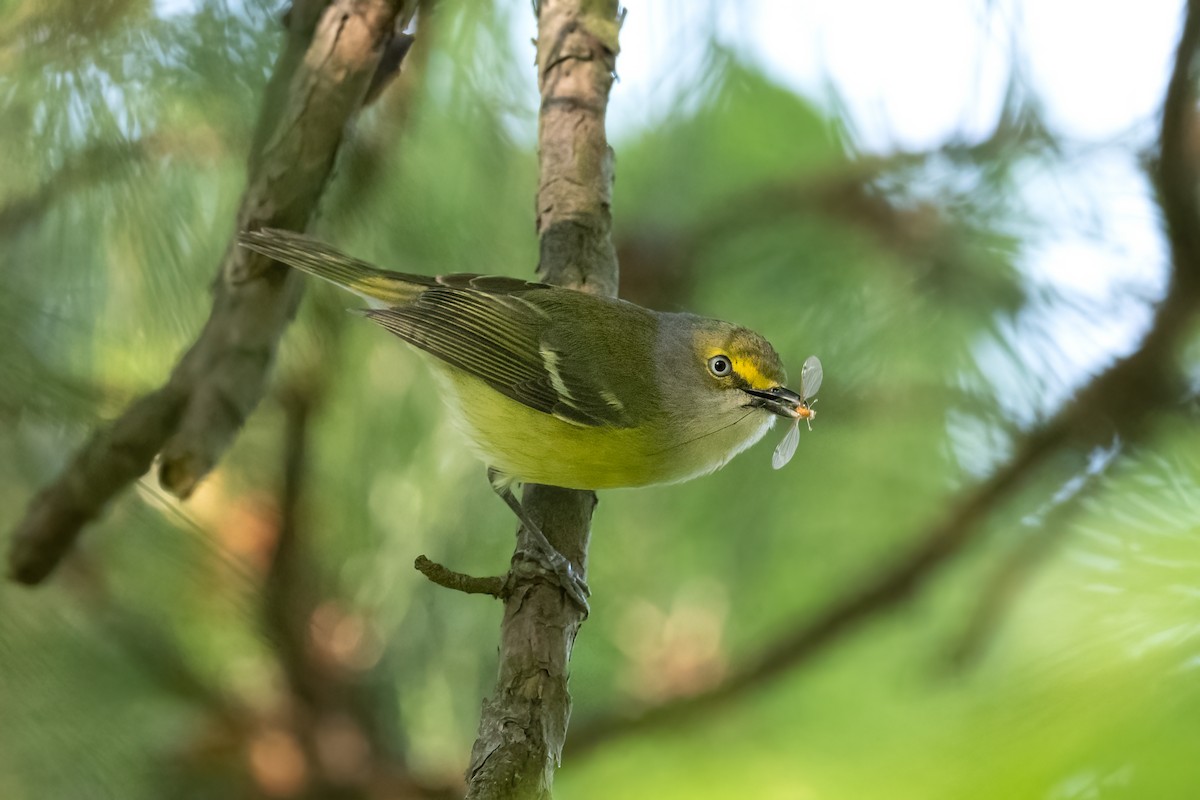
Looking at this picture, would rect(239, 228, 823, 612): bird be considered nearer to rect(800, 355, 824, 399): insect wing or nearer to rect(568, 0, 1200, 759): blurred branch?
rect(800, 355, 824, 399): insect wing

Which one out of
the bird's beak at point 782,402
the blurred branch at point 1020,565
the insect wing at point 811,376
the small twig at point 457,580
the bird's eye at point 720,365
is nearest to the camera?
the blurred branch at point 1020,565

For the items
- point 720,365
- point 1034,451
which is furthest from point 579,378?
point 1034,451

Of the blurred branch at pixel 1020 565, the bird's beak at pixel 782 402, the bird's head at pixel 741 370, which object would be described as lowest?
the blurred branch at pixel 1020 565

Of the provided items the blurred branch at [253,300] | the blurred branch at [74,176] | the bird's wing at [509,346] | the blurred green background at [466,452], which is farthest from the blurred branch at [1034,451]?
the blurred branch at [74,176]

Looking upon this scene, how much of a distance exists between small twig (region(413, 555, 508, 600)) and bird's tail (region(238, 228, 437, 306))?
518 mm

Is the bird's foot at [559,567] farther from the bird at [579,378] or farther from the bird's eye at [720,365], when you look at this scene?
the bird's eye at [720,365]

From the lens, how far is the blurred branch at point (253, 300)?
1042mm

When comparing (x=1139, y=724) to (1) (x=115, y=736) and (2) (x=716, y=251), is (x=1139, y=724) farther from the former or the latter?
(2) (x=716, y=251)

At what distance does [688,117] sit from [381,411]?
0.77m

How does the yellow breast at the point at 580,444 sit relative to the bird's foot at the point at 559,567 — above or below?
above

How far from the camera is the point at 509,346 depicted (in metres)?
2.02

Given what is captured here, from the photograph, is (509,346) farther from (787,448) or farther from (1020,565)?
(1020,565)

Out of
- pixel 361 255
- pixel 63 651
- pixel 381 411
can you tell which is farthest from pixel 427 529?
pixel 63 651

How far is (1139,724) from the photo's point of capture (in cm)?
49
